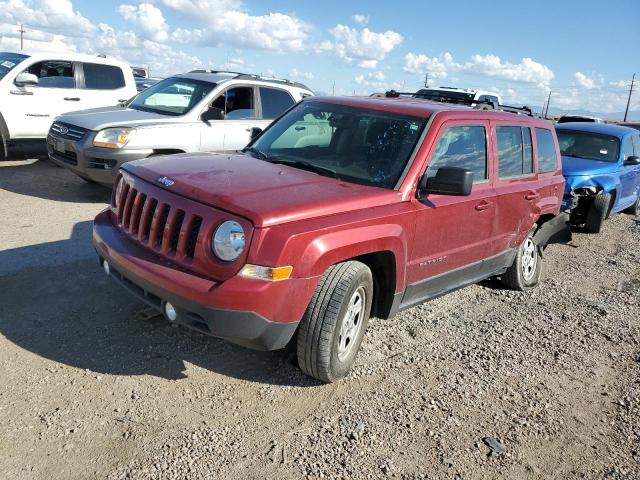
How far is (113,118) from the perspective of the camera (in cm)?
767

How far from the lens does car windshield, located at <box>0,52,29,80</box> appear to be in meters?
9.56

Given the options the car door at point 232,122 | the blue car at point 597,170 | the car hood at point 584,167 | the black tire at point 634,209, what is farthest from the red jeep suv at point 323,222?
the black tire at point 634,209

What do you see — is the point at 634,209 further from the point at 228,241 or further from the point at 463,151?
the point at 228,241

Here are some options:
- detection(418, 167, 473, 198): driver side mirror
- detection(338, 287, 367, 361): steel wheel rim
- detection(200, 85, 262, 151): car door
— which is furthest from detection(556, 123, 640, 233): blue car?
detection(338, 287, 367, 361): steel wheel rim

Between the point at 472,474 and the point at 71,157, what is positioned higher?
the point at 71,157

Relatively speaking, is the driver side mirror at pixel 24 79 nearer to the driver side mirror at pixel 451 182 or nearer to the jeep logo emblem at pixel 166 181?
the jeep logo emblem at pixel 166 181

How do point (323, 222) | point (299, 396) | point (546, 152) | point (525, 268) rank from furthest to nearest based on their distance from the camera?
point (525, 268), point (546, 152), point (299, 396), point (323, 222)

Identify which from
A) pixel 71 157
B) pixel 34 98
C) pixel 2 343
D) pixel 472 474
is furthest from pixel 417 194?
pixel 34 98

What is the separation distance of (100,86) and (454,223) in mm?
8632

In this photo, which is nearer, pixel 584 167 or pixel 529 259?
pixel 529 259

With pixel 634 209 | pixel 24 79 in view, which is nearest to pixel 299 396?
pixel 24 79

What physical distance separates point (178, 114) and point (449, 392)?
5856 millimetres

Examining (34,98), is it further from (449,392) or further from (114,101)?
(449,392)

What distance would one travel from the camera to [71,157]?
7.60m
